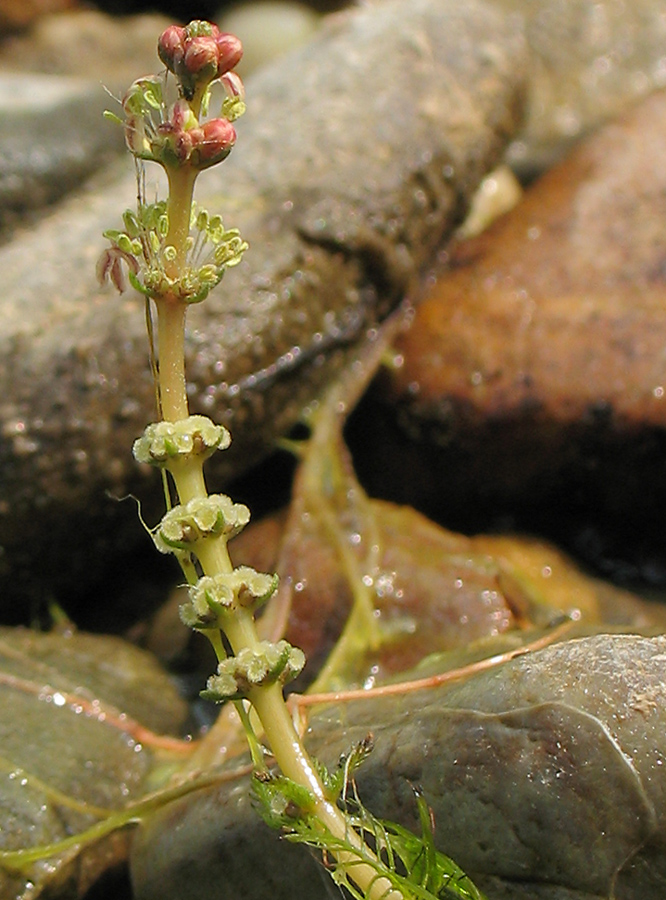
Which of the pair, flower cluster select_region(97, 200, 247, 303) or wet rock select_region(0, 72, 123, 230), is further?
wet rock select_region(0, 72, 123, 230)

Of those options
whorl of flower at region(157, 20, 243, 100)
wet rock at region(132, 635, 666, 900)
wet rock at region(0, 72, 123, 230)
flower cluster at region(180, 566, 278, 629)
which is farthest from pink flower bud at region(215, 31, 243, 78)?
wet rock at region(0, 72, 123, 230)

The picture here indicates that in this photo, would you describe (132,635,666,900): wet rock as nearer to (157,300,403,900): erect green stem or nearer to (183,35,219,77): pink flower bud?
(157,300,403,900): erect green stem

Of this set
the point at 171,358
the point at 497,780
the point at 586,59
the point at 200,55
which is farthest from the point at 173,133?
the point at 586,59

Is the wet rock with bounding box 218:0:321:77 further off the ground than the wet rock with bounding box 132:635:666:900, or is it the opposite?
the wet rock with bounding box 218:0:321:77

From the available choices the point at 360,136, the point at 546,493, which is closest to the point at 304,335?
the point at 360,136

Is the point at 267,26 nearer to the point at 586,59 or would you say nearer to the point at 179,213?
the point at 586,59

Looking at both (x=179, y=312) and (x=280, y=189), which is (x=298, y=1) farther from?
(x=179, y=312)
